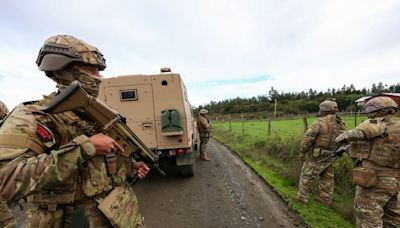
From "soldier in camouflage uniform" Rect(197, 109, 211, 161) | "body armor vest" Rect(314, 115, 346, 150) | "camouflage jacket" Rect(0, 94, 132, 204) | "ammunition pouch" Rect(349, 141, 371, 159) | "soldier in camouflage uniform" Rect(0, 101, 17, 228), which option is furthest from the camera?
"soldier in camouflage uniform" Rect(197, 109, 211, 161)

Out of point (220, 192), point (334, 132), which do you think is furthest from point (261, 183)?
point (334, 132)

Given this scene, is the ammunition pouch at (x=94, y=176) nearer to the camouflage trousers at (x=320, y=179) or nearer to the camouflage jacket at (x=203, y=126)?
the camouflage trousers at (x=320, y=179)

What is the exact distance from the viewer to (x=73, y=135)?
1.48m

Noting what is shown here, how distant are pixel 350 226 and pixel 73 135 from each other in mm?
4258

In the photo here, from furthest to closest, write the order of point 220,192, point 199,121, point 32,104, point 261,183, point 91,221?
point 199,121 → point 261,183 → point 220,192 → point 91,221 → point 32,104

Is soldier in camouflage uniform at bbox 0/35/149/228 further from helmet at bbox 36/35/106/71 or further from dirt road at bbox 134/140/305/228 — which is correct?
dirt road at bbox 134/140/305/228

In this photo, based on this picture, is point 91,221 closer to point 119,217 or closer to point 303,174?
point 119,217

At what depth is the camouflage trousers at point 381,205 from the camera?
9.78 feet

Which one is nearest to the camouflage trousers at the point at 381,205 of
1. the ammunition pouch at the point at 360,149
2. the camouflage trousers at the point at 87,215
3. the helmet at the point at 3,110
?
the ammunition pouch at the point at 360,149

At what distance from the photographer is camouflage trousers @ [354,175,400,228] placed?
2.98 metres

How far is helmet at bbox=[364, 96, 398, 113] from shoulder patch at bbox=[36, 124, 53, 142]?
3.63 meters

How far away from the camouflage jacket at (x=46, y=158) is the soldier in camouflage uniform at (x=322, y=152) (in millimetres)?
4242

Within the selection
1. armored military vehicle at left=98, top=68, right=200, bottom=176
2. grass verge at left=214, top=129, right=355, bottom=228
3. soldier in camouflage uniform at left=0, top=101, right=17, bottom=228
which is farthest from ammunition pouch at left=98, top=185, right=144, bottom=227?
armored military vehicle at left=98, top=68, right=200, bottom=176

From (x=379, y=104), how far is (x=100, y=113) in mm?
3382
